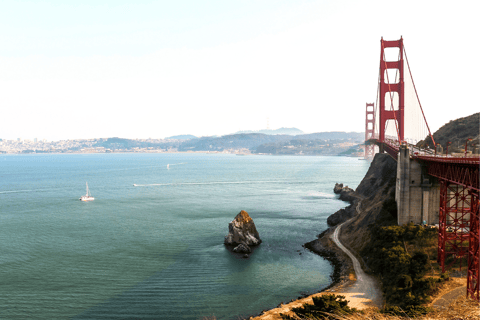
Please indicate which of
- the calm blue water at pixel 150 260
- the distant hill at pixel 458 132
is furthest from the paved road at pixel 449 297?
the distant hill at pixel 458 132

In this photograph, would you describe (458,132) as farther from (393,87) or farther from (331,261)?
(331,261)

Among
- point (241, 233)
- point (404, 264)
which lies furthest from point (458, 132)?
point (404, 264)

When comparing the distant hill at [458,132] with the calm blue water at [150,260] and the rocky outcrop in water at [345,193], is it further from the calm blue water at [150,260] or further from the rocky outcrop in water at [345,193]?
the calm blue water at [150,260]

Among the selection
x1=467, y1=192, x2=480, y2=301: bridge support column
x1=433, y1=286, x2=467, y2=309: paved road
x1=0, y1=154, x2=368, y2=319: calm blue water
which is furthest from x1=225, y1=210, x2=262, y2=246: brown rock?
x1=467, y1=192, x2=480, y2=301: bridge support column

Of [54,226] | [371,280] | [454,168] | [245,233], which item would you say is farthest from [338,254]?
[54,226]

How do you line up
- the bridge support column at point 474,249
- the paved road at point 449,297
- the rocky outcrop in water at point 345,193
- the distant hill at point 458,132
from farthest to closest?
A: 1. the rocky outcrop in water at point 345,193
2. the distant hill at point 458,132
3. the paved road at point 449,297
4. the bridge support column at point 474,249

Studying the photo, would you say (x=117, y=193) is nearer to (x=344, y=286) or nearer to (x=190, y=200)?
(x=190, y=200)

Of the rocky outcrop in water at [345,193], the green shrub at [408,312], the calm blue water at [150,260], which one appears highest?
the green shrub at [408,312]

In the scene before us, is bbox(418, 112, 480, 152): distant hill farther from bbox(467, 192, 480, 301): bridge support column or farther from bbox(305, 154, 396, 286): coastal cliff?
bbox(467, 192, 480, 301): bridge support column
